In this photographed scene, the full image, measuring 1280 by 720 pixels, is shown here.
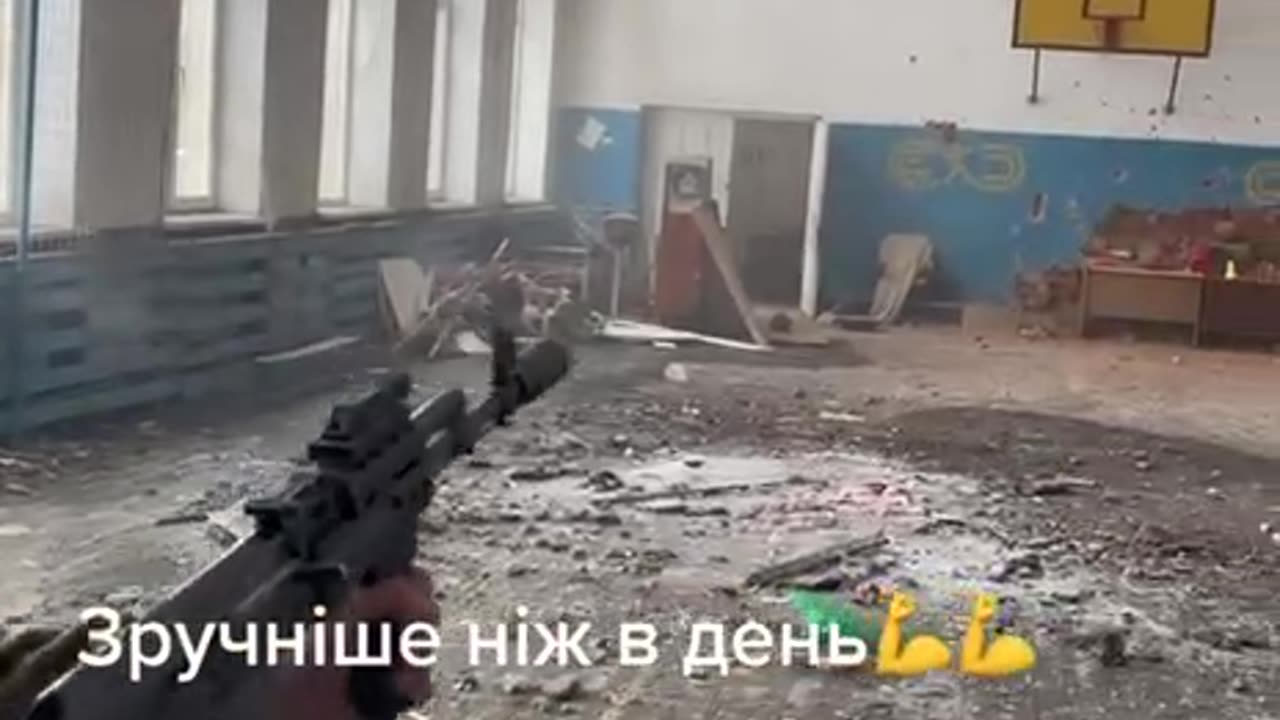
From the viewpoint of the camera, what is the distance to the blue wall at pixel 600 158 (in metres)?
13.5

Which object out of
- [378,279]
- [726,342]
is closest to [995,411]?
[726,342]

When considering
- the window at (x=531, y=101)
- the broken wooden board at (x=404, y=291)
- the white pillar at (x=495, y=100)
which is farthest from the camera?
the window at (x=531, y=101)

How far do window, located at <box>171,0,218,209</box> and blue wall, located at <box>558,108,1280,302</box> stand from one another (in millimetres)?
5534

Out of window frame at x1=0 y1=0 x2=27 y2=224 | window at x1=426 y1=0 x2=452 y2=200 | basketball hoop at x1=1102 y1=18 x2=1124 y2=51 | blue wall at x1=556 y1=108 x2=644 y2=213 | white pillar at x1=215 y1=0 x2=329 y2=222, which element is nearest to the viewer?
window frame at x1=0 y1=0 x2=27 y2=224

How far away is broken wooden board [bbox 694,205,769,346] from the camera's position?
10.9 metres

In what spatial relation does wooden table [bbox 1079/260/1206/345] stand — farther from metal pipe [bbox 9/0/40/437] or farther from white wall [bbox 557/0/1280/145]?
metal pipe [bbox 9/0/40/437]

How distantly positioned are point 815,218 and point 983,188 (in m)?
1.26

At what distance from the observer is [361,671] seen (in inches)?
81.1

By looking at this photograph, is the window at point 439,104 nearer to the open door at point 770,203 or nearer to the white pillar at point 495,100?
the white pillar at point 495,100

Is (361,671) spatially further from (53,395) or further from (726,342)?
(726,342)

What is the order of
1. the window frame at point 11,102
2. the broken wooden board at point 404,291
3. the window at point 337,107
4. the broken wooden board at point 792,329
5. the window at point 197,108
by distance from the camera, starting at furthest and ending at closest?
the broken wooden board at point 792,329
the window at point 337,107
the broken wooden board at point 404,291
the window at point 197,108
the window frame at point 11,102

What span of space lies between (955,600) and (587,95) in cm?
919

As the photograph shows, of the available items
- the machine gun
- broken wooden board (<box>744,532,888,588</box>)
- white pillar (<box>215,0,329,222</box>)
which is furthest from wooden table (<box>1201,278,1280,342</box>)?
the machine gun

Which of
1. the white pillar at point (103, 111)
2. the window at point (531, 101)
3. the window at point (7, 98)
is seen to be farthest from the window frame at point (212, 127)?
the window at point (531, 101)
